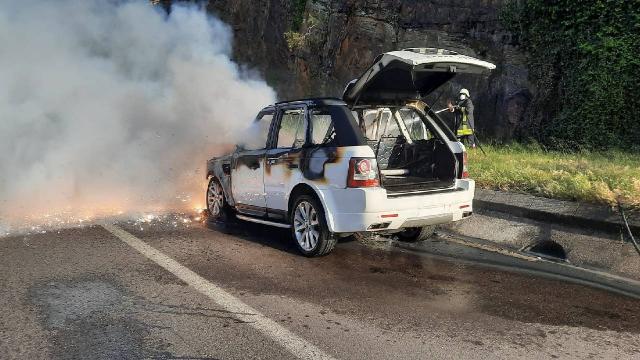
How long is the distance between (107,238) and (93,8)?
19.5 feet

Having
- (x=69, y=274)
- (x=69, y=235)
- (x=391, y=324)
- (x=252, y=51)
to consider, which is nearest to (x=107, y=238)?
(x=69, y=235)

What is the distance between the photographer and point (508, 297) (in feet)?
15.5

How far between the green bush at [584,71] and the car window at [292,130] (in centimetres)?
772

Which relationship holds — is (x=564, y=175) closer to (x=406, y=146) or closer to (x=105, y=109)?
(x=406, y=146)

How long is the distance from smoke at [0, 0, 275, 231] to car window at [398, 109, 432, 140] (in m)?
2.70

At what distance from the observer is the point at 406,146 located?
6.80 m

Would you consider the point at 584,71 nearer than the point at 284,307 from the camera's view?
No

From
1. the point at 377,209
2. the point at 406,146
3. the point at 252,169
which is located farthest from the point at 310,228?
the point at 406,146

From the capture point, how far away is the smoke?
8.42m

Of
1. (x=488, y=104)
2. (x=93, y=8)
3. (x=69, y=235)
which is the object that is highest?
(x=93, y=8)

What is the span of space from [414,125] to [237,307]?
3.51 meters

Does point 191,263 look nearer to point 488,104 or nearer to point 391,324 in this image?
point 391,324

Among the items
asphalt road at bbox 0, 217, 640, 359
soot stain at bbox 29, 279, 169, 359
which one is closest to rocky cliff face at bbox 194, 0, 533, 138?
asphalt road at bbox 0, 217, 640, 359

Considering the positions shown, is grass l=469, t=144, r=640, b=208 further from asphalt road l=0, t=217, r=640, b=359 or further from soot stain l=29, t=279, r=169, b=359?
soot stain l=29, t=279, r=169, b=359
